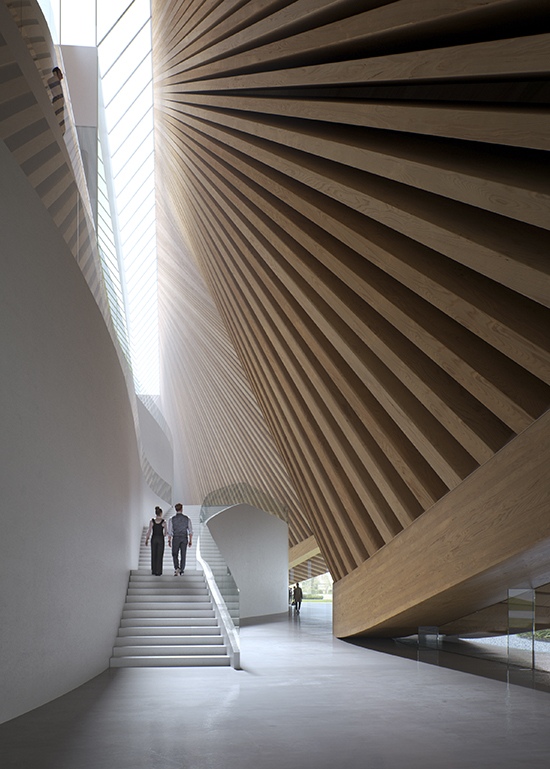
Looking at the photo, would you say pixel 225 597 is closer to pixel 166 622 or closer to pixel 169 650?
pixel 166 622

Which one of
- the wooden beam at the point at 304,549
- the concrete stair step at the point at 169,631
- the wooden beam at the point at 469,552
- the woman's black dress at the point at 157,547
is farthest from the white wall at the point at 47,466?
the wooden beam at the point at 304,549

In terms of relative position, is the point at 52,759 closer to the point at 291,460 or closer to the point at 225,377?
the point at 291,460

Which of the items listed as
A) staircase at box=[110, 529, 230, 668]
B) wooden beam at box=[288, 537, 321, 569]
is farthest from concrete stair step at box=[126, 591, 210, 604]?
wooden beam at box=[288, 537, 321, 569]

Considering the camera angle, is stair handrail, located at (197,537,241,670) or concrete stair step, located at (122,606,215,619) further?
concrete stair step, located at (122,606,215,619)

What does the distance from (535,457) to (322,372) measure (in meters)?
3.34

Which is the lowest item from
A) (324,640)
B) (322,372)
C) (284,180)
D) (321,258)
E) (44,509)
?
(324,640)

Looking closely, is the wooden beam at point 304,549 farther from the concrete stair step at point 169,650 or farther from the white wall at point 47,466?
the white wall at point 47,466

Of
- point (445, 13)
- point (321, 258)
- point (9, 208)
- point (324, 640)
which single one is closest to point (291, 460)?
point (324, 640)

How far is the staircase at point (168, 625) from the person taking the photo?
8406 millimetres

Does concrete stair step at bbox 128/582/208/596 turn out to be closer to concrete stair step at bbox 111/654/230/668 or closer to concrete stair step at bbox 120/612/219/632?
concrete stair step at bbox 120/612/219/632

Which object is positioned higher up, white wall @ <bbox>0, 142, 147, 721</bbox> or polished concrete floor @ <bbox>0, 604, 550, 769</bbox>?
white wall @ <bbox>0, 142, 147, 721</bbox>

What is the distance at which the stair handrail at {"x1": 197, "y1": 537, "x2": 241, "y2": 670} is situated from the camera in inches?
316

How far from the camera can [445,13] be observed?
3885mm

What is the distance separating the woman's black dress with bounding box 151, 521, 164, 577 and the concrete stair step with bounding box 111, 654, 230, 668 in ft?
9.42
